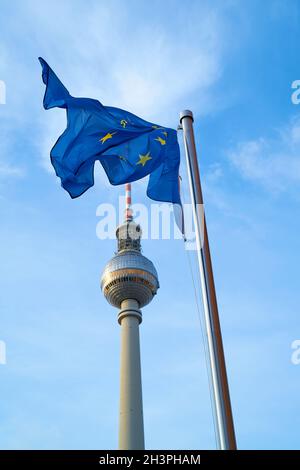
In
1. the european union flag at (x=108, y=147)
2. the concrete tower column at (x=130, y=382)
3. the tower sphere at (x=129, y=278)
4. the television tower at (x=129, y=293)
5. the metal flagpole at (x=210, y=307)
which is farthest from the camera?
the tower sphere at (x=129, y=278)

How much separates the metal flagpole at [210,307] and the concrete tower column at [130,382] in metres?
49.8

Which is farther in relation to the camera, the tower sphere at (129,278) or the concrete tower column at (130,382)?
the tower sphere at (129,278)

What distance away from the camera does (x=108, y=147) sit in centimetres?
1900

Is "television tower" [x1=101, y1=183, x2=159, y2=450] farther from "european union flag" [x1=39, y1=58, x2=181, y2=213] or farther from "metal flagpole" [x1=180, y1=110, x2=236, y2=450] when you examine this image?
"metal flagpole" [x1=180, y1=110, x2=236, y2=450]

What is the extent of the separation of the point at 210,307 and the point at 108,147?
807 cm

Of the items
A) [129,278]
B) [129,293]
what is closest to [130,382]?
[129,293]

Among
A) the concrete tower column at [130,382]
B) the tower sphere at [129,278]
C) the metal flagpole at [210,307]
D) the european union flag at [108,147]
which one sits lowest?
the metal flagpole at [210,307]

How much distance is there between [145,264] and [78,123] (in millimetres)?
54595

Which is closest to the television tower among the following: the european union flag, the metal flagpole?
the european union flag

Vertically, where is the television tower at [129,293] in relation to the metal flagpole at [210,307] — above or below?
above

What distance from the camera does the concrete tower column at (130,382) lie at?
60.3 meters

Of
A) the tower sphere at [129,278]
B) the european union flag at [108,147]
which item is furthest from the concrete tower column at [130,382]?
the european union flag at [108,147]

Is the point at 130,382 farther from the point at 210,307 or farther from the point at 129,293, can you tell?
the point at 210,307

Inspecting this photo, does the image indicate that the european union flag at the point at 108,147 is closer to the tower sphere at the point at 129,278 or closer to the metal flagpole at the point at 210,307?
the metal flagpole at the point at 210,307
